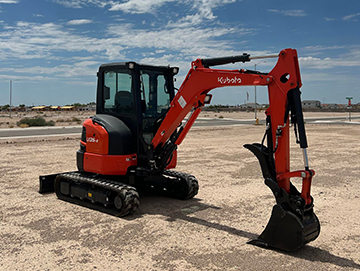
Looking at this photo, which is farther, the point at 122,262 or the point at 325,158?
the point at 325,158

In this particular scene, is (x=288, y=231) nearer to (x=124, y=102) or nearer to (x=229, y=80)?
(x=229, y=80)

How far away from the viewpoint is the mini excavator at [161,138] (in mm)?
6023

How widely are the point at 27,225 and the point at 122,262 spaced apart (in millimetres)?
2746

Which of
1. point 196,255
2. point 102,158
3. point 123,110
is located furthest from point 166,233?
point 123,110

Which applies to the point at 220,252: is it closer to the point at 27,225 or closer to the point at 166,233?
the point at 166,233

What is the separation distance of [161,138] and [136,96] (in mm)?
1083

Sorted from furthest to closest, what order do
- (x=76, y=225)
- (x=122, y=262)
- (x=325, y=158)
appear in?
(x=325, y=158) < (x=76, y=225) < (x=122, y=262)

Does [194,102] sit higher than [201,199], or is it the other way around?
[194,102]

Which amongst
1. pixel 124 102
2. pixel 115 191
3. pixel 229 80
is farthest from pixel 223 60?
pixel 115 191

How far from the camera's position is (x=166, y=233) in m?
6.90

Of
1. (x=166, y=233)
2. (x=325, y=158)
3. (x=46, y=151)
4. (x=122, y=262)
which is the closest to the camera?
(x=122, y=262)

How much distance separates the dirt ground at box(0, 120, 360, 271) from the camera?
222 inches

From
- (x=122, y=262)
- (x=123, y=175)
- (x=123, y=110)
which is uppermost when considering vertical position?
(x=123, y=110)

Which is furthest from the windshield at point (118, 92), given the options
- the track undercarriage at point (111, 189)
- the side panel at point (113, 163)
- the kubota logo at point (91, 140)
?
the track undercarriage at point (111, 189)
